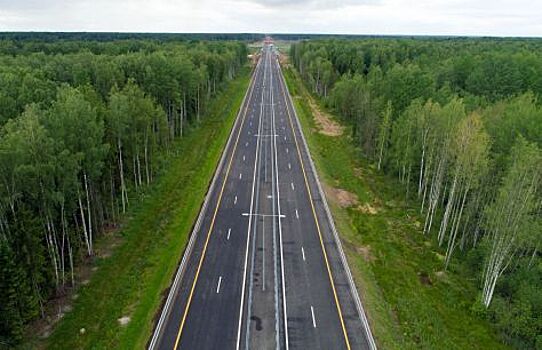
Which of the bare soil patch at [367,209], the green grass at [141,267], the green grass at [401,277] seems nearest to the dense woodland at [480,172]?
the green grass at [401,277]

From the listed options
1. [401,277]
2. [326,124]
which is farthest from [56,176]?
[326,124]

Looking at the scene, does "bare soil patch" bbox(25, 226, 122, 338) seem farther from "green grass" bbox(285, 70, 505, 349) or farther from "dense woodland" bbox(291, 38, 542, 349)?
"dense woodland" bbox(291, 38, 542, 349)

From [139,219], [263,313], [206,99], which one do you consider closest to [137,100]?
[139,219]

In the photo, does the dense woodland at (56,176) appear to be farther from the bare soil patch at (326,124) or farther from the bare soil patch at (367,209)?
the bare soil patch at (326,124)

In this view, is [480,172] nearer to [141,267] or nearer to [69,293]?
[141,267]

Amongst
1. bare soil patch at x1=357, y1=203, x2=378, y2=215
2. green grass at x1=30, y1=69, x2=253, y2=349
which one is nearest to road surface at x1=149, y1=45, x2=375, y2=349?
green grass at x1=30, y1=69, x2=253, y2=349
